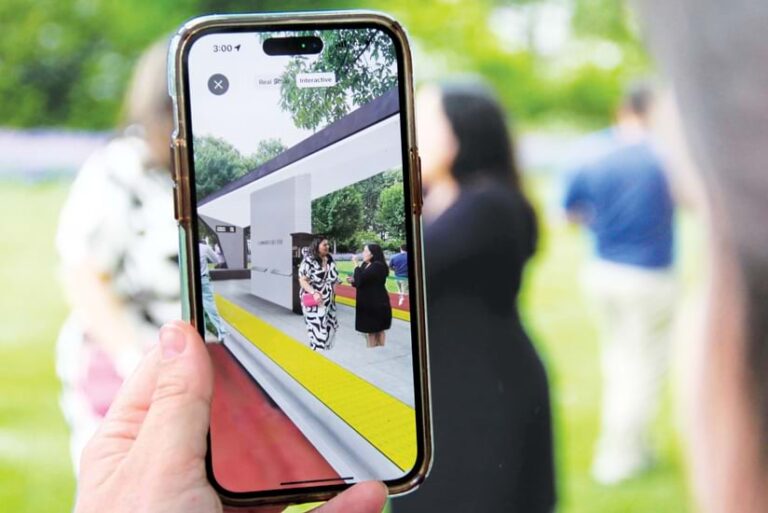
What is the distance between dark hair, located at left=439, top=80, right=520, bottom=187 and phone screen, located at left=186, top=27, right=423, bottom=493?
0.55 m

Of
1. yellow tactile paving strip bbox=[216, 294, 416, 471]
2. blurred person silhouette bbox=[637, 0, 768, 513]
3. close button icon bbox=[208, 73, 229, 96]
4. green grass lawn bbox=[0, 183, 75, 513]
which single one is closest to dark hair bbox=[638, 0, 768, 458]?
blurred person silhouette bbox=[637, 0, 768, 513]

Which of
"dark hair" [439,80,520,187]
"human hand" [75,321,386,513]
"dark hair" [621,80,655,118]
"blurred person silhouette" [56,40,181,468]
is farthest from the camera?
"dark hair" [621,80,655,118]

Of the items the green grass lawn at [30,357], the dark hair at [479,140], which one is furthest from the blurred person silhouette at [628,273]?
the green grass lawn at [30,357]

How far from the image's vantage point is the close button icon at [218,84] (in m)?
0.52

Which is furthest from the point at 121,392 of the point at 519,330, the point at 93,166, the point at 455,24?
the point at 455,24

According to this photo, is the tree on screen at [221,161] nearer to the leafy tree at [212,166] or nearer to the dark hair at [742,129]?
the leafy tree at [212,166]

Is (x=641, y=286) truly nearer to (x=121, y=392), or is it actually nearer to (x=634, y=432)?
(x=634, y=432)

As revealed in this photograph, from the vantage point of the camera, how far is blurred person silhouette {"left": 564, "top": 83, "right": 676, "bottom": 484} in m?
1.42

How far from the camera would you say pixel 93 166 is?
100 centimetres

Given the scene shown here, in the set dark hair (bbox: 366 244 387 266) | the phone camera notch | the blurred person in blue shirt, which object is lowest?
the blurred person in blue shirt

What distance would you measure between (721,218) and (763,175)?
0.36 ft

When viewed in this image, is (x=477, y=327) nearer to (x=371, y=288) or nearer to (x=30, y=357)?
(x=371, y=288)

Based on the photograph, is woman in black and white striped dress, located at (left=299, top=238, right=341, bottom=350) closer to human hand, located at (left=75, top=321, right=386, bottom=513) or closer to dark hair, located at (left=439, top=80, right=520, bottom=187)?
human hand, located at (left=75, top=321, right=386, bottom=513)

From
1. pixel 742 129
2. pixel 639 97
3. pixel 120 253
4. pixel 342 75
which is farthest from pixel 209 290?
pixel 639 97
